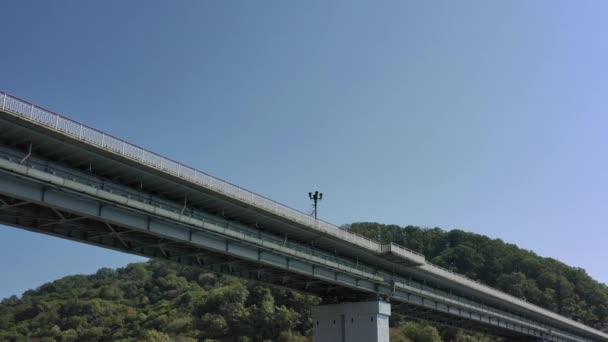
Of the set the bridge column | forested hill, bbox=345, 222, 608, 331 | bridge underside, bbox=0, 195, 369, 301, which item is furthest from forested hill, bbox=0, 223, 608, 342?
bridge underside, bbox=0, 195, 369, 301

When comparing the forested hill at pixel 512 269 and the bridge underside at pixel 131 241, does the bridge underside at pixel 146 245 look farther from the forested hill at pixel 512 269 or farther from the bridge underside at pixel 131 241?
the forested hill at pixel 512 269

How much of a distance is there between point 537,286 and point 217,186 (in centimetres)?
13891

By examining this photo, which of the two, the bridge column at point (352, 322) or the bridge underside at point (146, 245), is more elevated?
the bridge underside at point (146, 245)

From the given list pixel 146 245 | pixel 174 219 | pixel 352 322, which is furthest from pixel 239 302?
pixel 174 219

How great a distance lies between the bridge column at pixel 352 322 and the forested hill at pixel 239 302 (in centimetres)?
4859

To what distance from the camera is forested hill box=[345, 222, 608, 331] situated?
468 feet

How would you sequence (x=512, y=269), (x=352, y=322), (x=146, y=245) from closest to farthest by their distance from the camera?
1. (x=146, y=245)
2. (x=352, y=322)
3. (x=512, y=269)

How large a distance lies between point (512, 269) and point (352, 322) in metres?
122

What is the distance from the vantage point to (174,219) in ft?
109

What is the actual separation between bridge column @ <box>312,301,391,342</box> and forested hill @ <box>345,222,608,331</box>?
82.4m

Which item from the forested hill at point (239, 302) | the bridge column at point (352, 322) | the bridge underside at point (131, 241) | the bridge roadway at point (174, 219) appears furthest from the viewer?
the forested hill at point (239, 302)

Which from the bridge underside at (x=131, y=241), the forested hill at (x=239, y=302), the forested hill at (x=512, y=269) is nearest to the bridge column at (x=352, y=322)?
the bridge underside at (x=131, y=241)

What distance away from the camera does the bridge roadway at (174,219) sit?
27250 millimetres

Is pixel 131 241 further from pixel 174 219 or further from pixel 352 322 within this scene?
pixel 352 322
